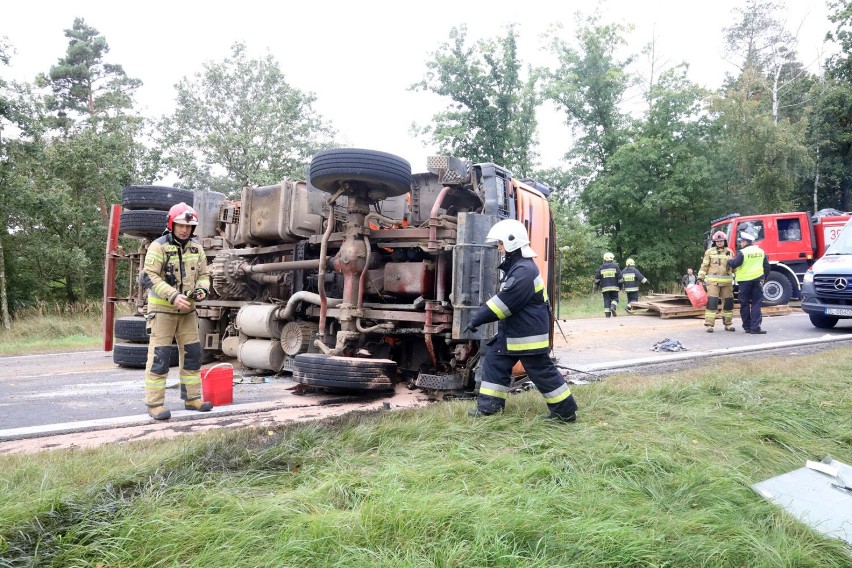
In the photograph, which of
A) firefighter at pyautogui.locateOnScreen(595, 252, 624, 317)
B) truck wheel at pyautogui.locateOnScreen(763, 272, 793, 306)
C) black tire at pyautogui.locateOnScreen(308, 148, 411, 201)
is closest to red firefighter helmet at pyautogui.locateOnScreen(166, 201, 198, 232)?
black tire at pyautogui.locateOnScreen(308, 148, 411, 201)

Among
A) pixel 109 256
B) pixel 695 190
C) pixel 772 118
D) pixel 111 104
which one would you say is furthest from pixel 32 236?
pixel 772 118

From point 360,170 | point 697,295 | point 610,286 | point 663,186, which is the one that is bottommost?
point 697,295

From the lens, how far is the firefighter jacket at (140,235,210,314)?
161 inches

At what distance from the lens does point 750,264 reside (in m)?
9.20

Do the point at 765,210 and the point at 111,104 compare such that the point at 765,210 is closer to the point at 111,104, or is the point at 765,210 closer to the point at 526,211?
the point at 526,211

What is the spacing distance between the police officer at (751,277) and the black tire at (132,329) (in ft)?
29.7

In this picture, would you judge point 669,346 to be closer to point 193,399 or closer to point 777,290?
point 193,399

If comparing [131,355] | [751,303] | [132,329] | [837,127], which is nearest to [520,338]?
[131,355]

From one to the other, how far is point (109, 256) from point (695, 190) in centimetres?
2309

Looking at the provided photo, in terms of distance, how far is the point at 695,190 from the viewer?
23.5 metres

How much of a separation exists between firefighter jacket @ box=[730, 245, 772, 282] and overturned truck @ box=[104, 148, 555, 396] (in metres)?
4.89

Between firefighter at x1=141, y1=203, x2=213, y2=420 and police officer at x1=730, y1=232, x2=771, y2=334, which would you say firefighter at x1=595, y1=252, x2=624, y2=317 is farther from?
firefighter at x1=141, y1=203, x2=213, y2=420

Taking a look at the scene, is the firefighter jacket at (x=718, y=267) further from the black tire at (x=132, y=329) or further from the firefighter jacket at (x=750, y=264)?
the black tire at (x=132, y=329)

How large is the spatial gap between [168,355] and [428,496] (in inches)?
102
